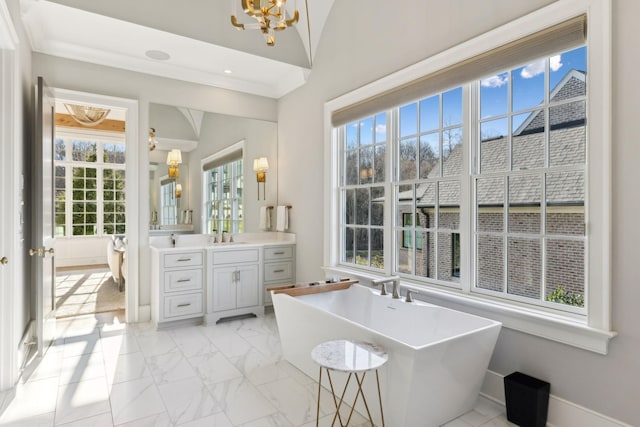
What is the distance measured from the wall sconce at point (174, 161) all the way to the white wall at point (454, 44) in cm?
144

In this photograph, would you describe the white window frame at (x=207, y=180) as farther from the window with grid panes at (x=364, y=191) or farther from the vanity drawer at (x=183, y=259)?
the window with grid panes at (x=364, y=191)

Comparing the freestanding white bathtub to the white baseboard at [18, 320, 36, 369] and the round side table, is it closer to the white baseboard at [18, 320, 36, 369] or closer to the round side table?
the round side table

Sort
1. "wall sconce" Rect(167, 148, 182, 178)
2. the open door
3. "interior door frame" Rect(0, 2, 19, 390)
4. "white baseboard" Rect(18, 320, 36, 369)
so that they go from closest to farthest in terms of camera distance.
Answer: "interior door frame" Rect(0, 2, 19, 390) < "white baseboard" Rect(18, 320, 36, 369) < the open door < "wall sconce" Rect(167, 148, 182, 178)

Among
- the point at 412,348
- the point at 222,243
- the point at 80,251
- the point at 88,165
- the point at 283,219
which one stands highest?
the point at 88,165

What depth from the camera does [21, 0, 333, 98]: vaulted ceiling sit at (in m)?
3.22

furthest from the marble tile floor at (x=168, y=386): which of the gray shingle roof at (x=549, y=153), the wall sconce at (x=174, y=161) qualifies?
the wall sconce at (x=174, y=161)

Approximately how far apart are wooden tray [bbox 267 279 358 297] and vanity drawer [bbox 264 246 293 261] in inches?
52.5

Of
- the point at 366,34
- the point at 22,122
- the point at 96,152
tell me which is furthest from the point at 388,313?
the point at 96,152

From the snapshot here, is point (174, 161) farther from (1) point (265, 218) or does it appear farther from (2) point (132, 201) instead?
(1) point (265, 218)

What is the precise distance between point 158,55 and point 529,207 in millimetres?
3828

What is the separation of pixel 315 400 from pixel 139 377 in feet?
4.54

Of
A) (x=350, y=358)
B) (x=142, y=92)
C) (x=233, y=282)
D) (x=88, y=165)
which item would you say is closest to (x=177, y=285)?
(x=233, y=282)

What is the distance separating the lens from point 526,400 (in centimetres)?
212

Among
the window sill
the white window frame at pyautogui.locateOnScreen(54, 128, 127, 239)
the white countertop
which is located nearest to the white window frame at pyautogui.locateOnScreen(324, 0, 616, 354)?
the window sill
